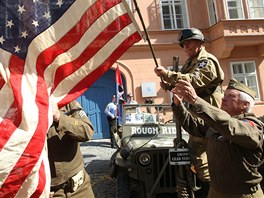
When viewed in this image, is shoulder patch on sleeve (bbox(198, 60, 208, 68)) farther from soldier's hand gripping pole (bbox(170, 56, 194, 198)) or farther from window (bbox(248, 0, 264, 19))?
window (bbox(248, 0, 264, 19))

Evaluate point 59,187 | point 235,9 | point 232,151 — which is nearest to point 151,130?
point 59,187

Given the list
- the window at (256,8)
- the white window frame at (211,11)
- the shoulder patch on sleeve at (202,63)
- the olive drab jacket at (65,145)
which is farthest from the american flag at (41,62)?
the window at (256,8)

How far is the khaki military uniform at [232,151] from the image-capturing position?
196 cm

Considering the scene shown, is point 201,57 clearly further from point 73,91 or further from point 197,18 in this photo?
point 197,18

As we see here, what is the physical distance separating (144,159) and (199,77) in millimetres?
1256

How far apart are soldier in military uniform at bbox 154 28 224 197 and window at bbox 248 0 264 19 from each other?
11604 millimetres

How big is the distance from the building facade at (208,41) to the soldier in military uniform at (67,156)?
33.1ft

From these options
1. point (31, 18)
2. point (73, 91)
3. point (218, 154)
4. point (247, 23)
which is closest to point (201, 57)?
point (218, 154)

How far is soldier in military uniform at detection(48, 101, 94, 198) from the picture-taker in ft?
7.80

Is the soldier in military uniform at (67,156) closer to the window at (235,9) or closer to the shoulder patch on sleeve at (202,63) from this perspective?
the shoulder patch on sleeve at (202,63)

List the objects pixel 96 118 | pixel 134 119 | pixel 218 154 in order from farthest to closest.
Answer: pixel 96 118, pixel 134 119, pixel 218 154

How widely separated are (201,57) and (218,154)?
1.27 m

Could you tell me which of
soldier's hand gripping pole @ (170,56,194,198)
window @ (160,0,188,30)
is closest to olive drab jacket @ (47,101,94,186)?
soldier's hand gripping pole @ (170,56,194,198)

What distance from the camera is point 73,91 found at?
2.11m
